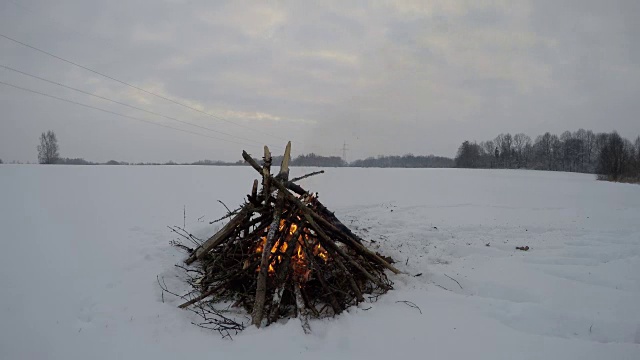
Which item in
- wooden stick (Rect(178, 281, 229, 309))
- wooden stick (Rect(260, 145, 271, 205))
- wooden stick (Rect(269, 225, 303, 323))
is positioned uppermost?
wooden stick (Rect(260, 145, 271, 205))

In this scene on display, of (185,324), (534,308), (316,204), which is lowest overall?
(185,324)

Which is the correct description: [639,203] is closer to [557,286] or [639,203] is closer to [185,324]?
[557,286]

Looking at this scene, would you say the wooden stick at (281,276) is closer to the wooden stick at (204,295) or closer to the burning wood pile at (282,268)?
the burning wood pile at (282,268)

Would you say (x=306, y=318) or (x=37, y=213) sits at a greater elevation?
(x=37, y=213)

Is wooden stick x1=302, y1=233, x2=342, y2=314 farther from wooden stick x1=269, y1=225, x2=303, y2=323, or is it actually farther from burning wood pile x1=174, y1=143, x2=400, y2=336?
wooden stick x1=269, y1=225, x2=303, y2=323

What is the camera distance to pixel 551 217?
10016mm

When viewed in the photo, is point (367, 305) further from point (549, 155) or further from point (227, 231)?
point (549, 155)

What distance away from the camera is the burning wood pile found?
404cm

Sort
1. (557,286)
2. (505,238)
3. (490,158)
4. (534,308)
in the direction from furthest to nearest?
(490,158) → (505,238) → (557,286) → (534,308)

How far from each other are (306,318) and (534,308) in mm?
2831

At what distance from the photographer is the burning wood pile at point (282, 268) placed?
13.2ft

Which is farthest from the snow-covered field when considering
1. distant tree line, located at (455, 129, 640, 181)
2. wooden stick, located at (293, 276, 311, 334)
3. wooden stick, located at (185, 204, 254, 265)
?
distant tree line, located at (455, 129, 640, 181)

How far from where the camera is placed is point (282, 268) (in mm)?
4211

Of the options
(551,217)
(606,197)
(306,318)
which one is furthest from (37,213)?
(606,197)
